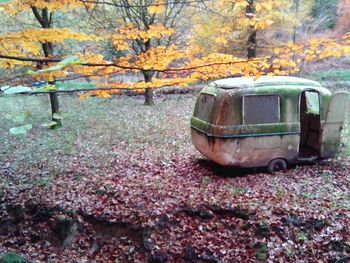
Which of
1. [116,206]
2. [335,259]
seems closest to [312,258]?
[335,259]

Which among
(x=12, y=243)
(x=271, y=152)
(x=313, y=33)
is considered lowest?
(x=12, y=243)

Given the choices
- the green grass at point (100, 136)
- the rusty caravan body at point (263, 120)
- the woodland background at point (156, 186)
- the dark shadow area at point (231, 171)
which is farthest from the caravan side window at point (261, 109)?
the green grass at point (100, 136)

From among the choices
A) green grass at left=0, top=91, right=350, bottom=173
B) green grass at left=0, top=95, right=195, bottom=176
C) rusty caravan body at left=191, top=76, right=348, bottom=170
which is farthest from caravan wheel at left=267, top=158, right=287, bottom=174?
green grass at left=0, top=95, right=195, bottom=176

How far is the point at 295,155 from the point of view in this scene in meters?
8.04

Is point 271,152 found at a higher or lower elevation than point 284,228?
higher

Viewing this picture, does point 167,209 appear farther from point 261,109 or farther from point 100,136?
point 100,136

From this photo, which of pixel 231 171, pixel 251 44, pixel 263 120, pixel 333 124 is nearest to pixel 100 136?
pixel 231 171

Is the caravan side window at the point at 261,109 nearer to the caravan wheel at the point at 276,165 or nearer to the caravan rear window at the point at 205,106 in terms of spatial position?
the caravan rear window at the point at 205,106

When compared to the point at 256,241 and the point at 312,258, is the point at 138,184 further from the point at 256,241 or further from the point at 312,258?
the point at 312,258

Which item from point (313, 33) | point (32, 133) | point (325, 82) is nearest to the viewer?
point (32, 133)

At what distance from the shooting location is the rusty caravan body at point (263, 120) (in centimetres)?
749

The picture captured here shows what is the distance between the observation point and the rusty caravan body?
24.6 feet

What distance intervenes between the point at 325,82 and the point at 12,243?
19.5m

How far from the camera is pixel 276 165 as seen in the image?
26.2 feet
